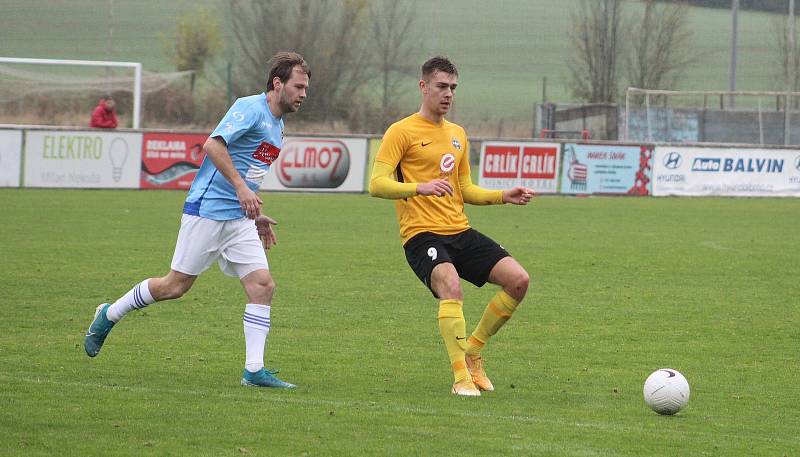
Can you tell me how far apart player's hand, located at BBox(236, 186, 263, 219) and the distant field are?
39355mm

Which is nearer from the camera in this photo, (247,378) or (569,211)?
(247,378)

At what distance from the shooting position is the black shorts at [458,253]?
24.7ft

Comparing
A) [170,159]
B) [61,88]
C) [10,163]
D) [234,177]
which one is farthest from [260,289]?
[61,88]

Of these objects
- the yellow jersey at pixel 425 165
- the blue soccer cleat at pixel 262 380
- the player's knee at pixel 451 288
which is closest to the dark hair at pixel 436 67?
the yellow jersey at pixel 425 165

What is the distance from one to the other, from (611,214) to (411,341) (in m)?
13.7

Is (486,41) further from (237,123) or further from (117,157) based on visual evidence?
(237,123)

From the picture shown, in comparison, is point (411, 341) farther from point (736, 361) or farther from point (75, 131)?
point (75, 131)

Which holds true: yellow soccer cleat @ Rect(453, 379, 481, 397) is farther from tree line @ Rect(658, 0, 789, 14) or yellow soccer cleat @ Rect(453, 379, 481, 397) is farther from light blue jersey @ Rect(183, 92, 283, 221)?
tree line @ Rect(658, 0, 789, 14)

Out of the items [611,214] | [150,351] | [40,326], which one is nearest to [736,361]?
[150,351]

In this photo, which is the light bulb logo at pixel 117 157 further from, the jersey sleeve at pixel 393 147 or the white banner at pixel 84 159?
the jersey sleeve at pixel 393 147

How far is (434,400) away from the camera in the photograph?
7109 mm

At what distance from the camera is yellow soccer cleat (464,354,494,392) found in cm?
756

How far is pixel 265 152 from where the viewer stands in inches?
299

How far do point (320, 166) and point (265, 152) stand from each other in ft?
57.9
